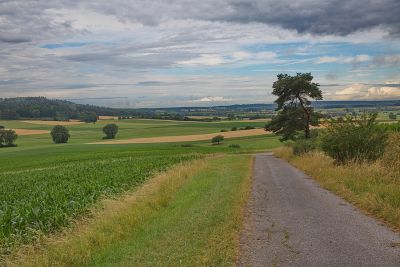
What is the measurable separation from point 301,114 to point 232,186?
31660mm

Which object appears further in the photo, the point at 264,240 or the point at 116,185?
the point at 116,185

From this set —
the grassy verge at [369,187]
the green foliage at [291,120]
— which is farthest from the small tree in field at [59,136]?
the grassy verge at [369,187]

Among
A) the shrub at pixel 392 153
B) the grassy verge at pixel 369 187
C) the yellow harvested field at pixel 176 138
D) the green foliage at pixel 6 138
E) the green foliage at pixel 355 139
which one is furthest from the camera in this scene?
the green foliage at pixel 6 138

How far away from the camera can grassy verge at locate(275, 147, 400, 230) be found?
10.8 meters

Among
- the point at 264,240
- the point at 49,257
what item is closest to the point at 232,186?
the point at 264,240

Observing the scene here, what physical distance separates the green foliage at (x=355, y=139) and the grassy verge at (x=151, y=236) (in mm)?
8571

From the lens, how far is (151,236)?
9836 mm

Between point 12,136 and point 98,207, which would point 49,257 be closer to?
point 98,207

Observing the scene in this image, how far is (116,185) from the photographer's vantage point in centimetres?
1970

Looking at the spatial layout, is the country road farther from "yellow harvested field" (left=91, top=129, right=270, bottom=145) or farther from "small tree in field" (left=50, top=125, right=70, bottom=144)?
"small tree in field" (left=50, top=125, right=70, bottom=144)

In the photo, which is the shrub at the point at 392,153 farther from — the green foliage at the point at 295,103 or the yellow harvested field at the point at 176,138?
the yellow harvested field at the point at 176,138

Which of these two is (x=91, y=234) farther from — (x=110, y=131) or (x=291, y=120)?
(x=110, y=131)

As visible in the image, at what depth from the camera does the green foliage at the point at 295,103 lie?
45844 mm

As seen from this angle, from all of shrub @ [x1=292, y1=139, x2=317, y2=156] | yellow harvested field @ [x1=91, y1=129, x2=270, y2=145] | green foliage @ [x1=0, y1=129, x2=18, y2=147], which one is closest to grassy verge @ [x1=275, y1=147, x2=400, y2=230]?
shrub @ [x1=292, y1=139, x2=317, y2=156]
